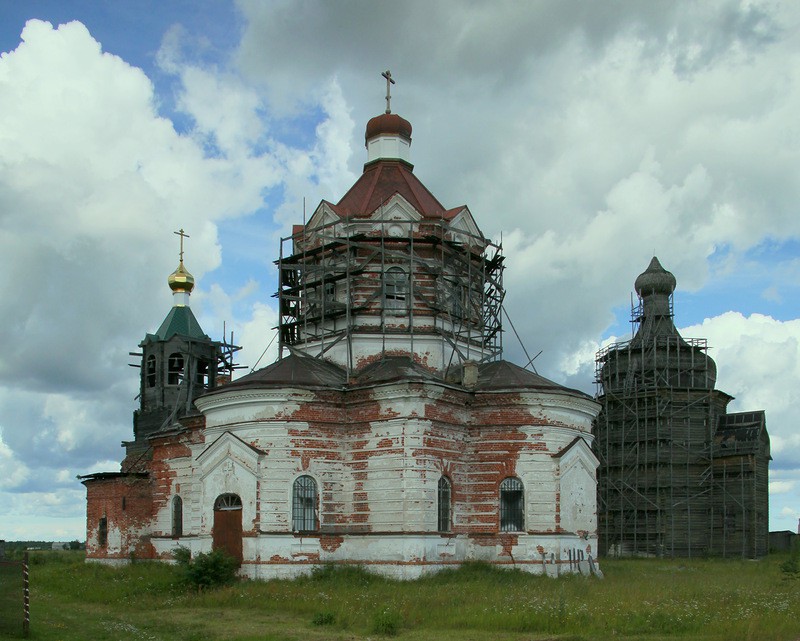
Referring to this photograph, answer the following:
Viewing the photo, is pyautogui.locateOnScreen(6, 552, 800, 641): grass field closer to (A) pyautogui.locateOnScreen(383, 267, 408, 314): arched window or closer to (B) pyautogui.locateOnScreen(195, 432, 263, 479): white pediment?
(B) pyautogui.locateOnScreen(195, 432, 263, 479): white pediment

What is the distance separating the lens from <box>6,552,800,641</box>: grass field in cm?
1750

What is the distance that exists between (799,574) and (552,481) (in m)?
8.39

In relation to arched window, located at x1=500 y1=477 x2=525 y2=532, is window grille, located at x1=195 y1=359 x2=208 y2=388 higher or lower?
higher

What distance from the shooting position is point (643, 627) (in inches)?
689

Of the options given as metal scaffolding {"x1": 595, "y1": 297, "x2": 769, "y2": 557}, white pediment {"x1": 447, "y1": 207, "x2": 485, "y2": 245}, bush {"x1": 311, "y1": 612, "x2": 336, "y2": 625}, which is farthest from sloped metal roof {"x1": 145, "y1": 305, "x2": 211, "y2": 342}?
bush {"x1": 311, "y1": 612, "x2": 336, "y2": 625}

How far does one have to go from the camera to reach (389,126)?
3531 centimetres

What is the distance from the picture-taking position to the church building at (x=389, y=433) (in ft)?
87.2

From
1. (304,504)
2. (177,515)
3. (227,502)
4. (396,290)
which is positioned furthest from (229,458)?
(396,290)

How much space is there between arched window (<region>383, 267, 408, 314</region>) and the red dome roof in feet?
21.0

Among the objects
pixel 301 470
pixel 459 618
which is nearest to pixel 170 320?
pixel 301 470

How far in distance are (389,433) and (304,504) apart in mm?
3217

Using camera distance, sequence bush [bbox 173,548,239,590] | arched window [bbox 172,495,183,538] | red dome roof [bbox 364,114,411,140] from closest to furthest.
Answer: bush [bbox 173,548,239,590]
arched window [bbox 172,495,183,538]
red dome roof [bbox 364,114,411,140]

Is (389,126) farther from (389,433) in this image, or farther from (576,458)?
(576,458)

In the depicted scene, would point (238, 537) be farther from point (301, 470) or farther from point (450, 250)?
point (450, 250)
